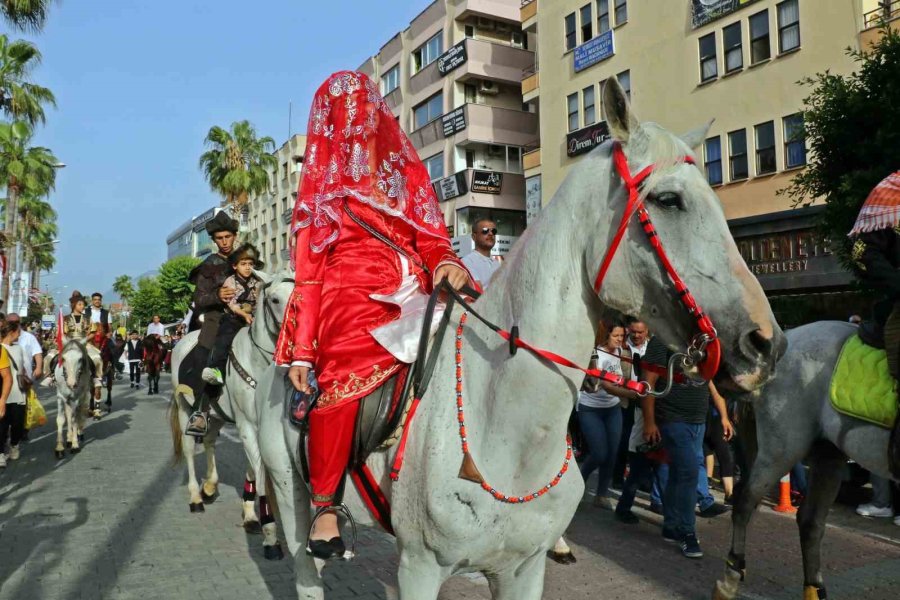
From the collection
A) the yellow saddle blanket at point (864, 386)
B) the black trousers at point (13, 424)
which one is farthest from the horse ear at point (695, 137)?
the black trousers at point (13, 424)

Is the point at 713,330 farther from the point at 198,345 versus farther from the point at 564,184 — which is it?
the point at 198,345

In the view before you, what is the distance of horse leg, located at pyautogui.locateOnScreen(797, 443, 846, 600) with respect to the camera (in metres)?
4.72

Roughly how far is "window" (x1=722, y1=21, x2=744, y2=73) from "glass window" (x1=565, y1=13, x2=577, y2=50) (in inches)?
302

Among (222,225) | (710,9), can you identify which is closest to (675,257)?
(222,225)

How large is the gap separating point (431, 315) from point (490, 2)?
115 ft

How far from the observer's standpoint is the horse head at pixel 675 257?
192 centimetres

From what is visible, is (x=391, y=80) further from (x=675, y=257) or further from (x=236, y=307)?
(x=675, y=257)

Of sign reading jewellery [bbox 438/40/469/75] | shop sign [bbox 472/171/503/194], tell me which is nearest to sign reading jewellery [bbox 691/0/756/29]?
shop sign [bbox 472/171/503/194]

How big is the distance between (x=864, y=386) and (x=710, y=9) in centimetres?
2146

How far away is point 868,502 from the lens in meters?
7.77

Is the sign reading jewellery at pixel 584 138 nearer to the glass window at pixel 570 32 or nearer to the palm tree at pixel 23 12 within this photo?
the glass window at pixel 570 32

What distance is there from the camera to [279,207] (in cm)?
5947

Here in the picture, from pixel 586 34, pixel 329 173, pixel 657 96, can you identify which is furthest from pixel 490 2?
pixel 329 173

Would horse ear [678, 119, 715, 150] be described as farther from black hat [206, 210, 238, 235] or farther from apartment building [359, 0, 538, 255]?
apartment building [359, 0, 538, 255]
